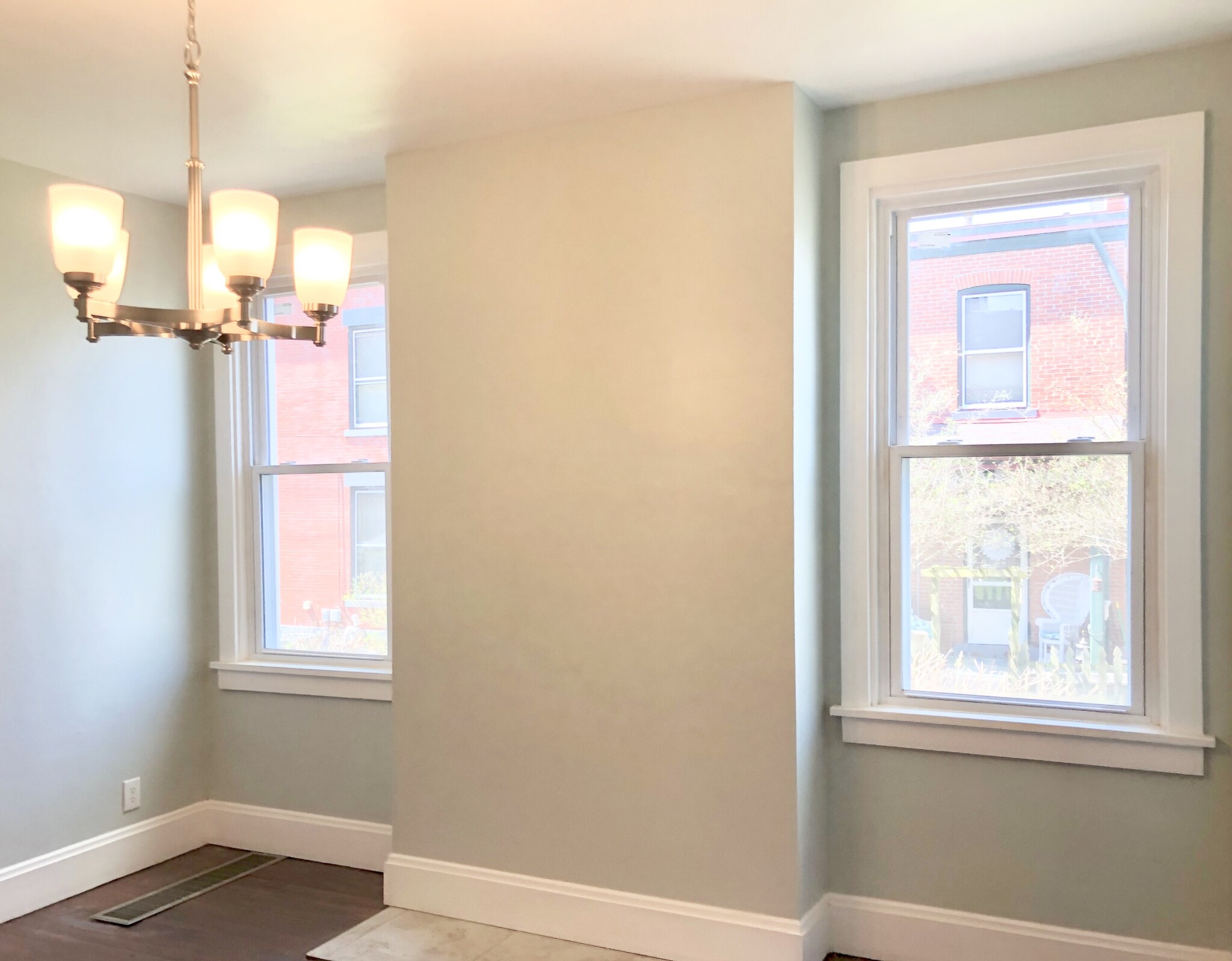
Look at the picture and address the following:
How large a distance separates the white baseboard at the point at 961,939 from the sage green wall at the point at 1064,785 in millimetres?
31

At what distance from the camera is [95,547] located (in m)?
3.92

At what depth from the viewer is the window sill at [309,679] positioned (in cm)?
399

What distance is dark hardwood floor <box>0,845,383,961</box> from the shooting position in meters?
3.30

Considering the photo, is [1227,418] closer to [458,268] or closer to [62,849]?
[458,268]

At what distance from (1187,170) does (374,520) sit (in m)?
2.94

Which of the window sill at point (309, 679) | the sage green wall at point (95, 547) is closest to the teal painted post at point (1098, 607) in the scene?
the window sill at point (309, 679)

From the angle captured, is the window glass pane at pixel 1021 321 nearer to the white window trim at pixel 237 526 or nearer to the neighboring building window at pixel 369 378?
the neighboring building window at pixel 369 378

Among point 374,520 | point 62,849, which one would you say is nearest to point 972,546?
point 374,520

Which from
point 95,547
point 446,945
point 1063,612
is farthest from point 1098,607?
point 95,547

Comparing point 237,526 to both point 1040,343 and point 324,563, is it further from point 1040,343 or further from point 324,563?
point 1040,343

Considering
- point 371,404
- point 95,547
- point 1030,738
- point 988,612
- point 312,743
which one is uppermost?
point 371,404

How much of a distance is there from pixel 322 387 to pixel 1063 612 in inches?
111

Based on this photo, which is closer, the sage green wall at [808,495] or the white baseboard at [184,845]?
the sage green wall at [808,495]

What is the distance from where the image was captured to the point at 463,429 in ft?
11.5
